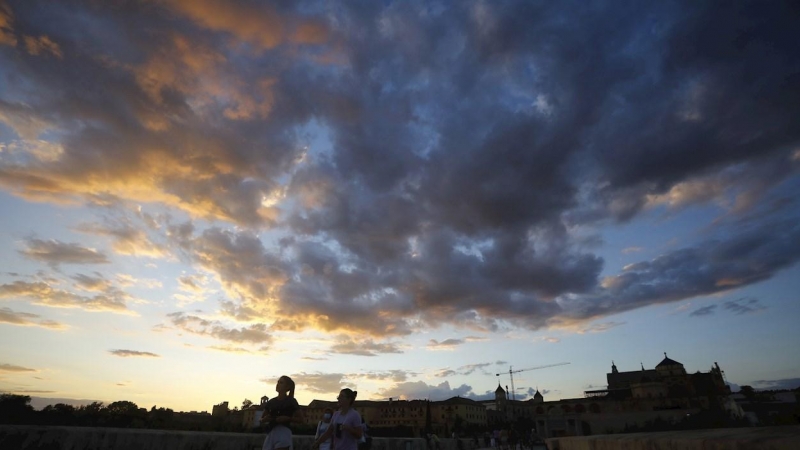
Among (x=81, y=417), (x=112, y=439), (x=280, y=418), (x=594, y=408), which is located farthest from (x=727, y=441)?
(x=594, y=408)

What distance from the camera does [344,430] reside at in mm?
4914

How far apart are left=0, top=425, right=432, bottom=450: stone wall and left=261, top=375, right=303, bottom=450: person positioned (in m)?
2.63

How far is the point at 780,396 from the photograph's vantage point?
8412cm

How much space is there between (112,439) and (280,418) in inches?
116

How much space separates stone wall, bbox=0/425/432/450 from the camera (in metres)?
4.58

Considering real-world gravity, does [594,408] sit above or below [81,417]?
below

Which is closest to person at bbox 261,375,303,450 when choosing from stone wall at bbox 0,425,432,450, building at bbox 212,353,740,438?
stone wall at bbox 0,425,432,450

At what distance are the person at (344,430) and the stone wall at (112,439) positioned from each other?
2.73 meters

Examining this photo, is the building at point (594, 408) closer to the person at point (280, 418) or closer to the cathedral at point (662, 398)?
the cathedral at point (662, 398)

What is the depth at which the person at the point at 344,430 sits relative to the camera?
193 inches

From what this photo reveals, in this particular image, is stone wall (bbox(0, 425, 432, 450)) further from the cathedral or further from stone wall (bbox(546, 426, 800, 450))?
the cathedral

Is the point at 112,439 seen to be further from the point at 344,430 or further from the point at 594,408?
the point at 594,408

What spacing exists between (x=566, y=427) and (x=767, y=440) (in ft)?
160

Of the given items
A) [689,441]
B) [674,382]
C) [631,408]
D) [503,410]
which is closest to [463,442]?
[689,441]
